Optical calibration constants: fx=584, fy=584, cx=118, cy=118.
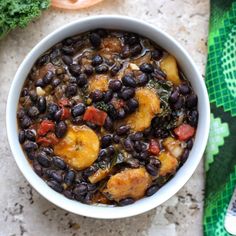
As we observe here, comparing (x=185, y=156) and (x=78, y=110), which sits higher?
(x=78, y=110)

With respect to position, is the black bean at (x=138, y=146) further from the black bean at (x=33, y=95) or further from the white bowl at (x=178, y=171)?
the black bean at (x=33, y=95)

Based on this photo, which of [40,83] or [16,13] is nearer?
[40,83]

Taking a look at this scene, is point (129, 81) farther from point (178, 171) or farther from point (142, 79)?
point (178, 171)

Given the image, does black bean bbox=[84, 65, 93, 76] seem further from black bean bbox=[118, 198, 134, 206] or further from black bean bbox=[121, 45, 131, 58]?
black bean bbox=[118, 198, 134, 206]

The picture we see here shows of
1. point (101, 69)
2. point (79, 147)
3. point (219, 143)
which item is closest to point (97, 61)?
point (101, 69)

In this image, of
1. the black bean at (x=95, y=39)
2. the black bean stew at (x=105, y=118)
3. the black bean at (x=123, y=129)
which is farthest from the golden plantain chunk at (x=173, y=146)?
the black bean at (x=95, y=39)
